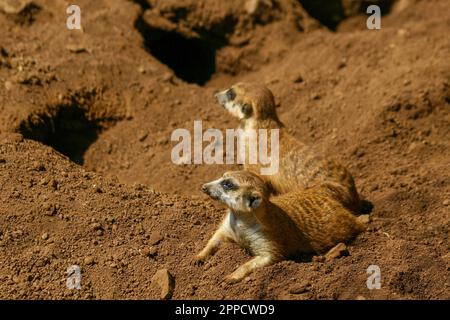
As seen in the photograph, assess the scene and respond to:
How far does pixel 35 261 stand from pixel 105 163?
177cm

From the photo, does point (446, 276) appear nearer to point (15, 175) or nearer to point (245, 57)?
point (15, 175)

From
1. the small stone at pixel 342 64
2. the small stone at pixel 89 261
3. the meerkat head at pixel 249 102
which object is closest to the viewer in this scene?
the small stone at pixel 89 261

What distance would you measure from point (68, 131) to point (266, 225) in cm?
227

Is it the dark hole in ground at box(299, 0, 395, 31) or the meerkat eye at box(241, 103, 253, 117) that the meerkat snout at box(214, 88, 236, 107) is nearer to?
the meerkat eye at box(241, 103, 253, 117)

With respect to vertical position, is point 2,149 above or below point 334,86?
below

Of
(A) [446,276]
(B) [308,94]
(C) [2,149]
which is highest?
(B) [308,94]

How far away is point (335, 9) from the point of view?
26.4 ft

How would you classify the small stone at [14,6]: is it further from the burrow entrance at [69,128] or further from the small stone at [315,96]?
the small stone at [315,96]

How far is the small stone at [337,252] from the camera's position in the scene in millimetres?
4512

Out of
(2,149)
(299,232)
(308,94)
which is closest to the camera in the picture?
(299,232)

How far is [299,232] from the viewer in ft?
15.3

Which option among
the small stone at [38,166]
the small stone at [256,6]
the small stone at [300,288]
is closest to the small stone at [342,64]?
the small stone at [256,6]

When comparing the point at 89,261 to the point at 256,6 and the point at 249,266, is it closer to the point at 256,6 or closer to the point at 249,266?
the point at 249,266

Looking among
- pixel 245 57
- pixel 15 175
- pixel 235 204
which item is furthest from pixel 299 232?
pixel 245 57
